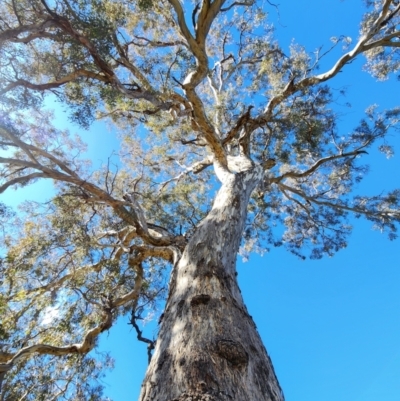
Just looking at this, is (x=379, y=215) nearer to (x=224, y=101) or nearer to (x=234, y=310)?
(x=224, y=101)

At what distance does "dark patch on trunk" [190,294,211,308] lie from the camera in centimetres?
204

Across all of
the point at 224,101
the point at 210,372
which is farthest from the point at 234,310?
the point at 224,101

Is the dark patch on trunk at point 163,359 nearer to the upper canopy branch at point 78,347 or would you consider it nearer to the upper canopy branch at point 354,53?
the upper canopy branch at point 78,347

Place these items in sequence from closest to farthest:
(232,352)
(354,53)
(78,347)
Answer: (232,352) → (78,347) → (354,53)

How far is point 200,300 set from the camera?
2061 millimetres

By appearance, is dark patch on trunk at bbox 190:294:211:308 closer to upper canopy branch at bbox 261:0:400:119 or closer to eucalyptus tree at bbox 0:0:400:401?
eucalyptus tree at bbox 0:0:400:401

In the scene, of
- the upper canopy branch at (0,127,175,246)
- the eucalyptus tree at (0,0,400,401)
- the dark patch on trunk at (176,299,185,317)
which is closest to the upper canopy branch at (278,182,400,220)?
the eucalyptus tree at (0,0,400,401)

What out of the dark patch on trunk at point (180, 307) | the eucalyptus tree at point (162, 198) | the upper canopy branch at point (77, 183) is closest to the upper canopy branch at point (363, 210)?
the eucalyptus tree at point (162, 198)

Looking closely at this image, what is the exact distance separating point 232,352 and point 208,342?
0.45 ft

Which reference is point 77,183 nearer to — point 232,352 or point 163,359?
point 163,359

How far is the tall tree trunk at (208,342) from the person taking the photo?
143 centimetres

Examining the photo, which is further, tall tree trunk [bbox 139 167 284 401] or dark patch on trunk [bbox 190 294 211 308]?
dark patch on trunk [bbox 190 294 211 308]

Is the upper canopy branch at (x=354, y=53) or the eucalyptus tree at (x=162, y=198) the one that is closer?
the eucalyptus tree at (x=162, y=198)

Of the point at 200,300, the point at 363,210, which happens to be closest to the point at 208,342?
the point at 200,300
